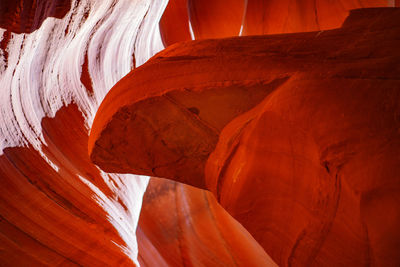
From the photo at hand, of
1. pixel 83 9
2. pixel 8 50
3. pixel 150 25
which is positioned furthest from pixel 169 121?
pixel 150 25

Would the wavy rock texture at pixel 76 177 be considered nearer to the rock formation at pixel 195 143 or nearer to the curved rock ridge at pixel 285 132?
the rock formation at pixel 195 143

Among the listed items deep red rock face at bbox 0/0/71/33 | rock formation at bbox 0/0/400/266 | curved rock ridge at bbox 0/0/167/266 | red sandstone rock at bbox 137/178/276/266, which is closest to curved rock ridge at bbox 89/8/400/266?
rock formation at bbox 0/0/400/266

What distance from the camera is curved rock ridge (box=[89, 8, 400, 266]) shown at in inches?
44.1

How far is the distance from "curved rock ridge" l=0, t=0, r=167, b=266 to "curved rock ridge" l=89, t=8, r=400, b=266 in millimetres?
396

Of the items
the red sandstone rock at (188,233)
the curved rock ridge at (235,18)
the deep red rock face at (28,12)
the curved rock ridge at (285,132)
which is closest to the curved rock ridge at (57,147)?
the deep red rock face at (28,12)

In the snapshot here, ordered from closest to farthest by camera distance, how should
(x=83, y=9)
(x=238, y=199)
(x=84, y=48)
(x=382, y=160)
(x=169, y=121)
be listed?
(x=382, y=160) < (x=238, y=199) < (x=169, y=121) < (x=83, y=9) < (x=84, y=48)

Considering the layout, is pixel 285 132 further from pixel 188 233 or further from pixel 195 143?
pixel 188 233

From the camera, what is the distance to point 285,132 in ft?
4.59

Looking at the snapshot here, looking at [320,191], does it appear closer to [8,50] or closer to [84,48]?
[8,50]

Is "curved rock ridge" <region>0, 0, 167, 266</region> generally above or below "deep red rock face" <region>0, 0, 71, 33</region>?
below

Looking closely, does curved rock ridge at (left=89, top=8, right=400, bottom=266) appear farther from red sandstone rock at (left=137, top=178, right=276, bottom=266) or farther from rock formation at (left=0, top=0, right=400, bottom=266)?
red sandstone rock at (left=137, top=178, right=276, bottom=266)

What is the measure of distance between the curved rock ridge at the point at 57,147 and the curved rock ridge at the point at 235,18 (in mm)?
1613

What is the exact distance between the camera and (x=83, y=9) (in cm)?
269

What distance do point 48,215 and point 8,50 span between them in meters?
1.15
